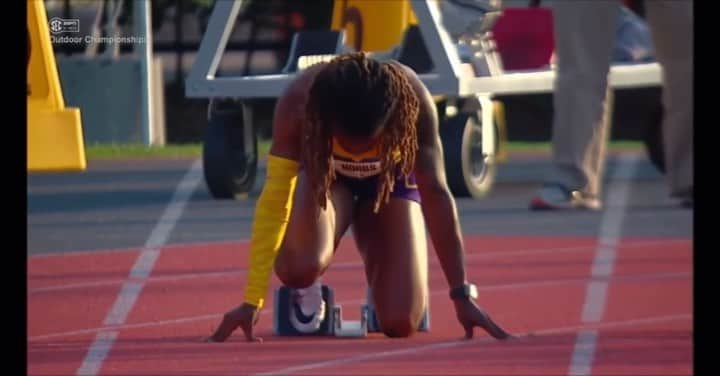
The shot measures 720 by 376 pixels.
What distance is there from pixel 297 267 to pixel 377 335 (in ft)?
7.05

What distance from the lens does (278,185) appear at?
3148 mm

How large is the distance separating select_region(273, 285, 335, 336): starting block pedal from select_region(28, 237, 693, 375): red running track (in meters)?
0.28

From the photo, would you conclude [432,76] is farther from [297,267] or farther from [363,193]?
[363,193]

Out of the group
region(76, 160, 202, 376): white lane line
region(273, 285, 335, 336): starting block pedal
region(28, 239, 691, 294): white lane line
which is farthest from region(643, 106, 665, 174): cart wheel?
region(28, 239, 691, 294): white lane line

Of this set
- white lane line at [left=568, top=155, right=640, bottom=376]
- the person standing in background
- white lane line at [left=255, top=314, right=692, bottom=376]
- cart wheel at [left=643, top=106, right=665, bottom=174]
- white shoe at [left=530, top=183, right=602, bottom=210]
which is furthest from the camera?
white lane line at [left=255, top=314, right=692, bottom=376]

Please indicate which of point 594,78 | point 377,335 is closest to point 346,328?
point 377,335

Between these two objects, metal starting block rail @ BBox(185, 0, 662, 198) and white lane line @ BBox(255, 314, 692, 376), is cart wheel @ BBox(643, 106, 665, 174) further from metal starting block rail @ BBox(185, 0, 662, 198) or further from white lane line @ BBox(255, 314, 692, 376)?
white lane line @ BBox(255, 314, 692, 376)

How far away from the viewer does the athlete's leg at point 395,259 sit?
11.3 ft

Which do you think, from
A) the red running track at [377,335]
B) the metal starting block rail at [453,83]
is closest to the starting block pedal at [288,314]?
the red running track at [377,335]

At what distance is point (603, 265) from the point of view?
8320 mm

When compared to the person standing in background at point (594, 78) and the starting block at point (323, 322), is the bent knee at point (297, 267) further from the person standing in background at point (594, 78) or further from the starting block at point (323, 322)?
the person standing in background at point (594, 78)

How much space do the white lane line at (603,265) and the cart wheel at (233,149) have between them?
0.68 metres

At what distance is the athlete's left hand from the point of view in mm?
2994
